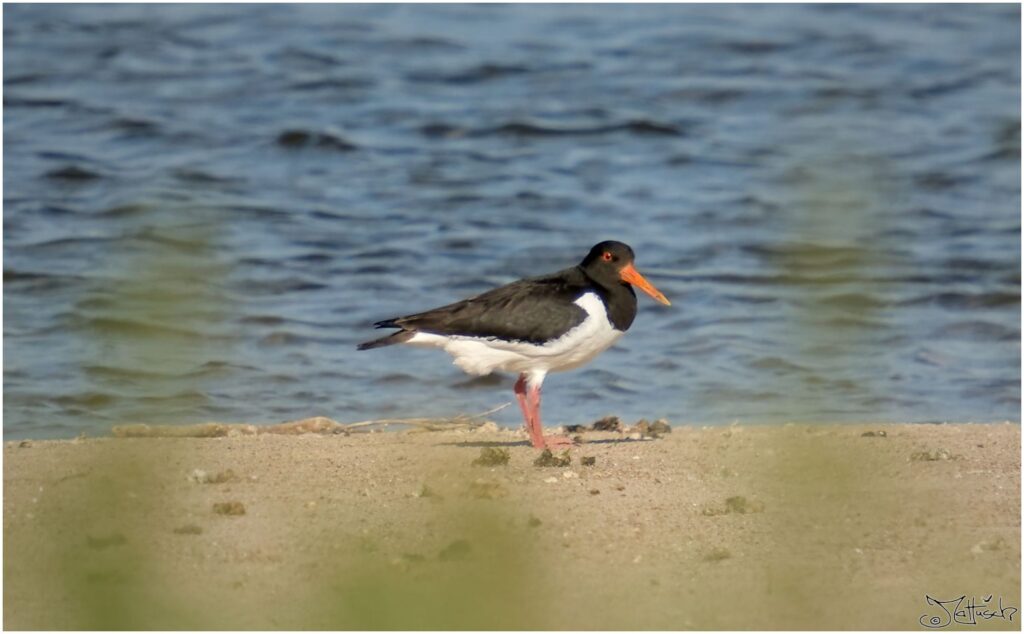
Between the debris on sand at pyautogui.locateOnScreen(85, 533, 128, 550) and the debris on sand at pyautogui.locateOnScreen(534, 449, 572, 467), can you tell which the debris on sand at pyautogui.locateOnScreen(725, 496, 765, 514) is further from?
the debris on sand at pyautogui.locateOnScreen(85, 533, 128, 550)

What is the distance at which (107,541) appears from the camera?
454 centimetres

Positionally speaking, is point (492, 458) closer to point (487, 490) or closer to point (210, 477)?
point (487, 490)

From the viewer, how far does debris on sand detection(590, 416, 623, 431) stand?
750 centimetres

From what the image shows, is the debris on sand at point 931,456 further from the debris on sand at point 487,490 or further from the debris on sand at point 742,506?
the debris on sand at point 487,490

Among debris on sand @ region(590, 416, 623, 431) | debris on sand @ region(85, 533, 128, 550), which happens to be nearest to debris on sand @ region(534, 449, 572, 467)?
debris on sand @ region(590, 416, 623, 431)

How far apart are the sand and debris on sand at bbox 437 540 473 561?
0.03 feet

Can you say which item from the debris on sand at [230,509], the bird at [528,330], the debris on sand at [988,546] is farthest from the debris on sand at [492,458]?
the debris on sand at [988,546]

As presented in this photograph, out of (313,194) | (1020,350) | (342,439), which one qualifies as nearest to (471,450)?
(342,439)

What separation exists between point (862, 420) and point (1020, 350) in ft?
7.06

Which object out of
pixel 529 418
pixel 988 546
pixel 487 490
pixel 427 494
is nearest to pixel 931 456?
pixel 988 546

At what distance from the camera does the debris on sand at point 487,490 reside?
17.1ft

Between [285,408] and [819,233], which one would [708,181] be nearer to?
[285,408]

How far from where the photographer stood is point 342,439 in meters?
7.12

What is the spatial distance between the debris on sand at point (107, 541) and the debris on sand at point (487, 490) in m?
1.23
